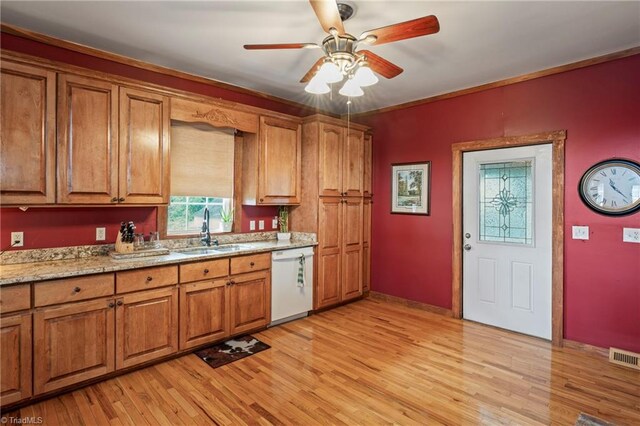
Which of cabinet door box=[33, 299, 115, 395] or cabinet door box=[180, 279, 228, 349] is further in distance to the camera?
cabinet door box=[180, 279, 228, 349]

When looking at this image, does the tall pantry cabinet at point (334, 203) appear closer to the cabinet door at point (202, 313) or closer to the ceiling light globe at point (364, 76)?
the cabinet door at point (202, 313)

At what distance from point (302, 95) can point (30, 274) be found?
3352 millimetres

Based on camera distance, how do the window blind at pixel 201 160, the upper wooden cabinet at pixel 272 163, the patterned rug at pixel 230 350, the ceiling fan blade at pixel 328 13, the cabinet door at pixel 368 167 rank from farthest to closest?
the cabinet door at pixel 368 167
the upper wooden cabinet at pixel 272 163
the window blind at pixel 201 160
the patterned rug at pixel 230 350
the ceiling fan blade at pixel 328 13

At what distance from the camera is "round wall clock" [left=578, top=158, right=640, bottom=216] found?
9.78 feet

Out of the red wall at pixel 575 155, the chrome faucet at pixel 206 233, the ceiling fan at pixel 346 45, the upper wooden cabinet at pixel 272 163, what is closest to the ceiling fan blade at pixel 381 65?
the ceiling fan at pixel 346 45

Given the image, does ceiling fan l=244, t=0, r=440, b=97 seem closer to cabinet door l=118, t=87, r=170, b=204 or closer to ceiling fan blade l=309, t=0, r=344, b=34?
ceiling fan blade l=309, t=0, r=344, b=34

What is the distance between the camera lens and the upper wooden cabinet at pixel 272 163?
392 centimetres

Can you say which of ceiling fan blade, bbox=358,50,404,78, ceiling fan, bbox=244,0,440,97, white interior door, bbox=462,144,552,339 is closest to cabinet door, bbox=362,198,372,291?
white interior door, bbox=462,144,552,339

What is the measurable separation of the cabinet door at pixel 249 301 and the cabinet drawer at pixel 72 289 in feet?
3.65

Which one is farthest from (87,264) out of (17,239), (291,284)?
(291,284)

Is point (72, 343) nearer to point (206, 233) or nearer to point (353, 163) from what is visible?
point (206, 233)

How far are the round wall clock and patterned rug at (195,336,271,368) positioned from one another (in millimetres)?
3405

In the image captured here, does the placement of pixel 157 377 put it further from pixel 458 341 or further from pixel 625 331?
Result: pixel 625 331

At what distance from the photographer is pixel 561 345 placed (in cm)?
336
